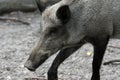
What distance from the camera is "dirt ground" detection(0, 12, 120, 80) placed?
648 cm

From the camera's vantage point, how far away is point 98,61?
19.2ft

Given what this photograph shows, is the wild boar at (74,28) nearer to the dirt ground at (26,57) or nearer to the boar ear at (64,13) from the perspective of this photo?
the boar ear at (64,13)

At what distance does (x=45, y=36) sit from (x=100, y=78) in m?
1.45

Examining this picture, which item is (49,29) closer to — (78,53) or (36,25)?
(78,53)

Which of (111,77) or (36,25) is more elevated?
(111,77)

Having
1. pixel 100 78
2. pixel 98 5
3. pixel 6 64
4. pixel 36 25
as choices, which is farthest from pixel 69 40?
pixel 36 25

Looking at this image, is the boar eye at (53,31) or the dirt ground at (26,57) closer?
the boar eye at (53,31)

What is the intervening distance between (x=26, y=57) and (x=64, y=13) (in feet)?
7.45

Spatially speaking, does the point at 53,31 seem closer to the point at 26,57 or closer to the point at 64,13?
the point at 64,13

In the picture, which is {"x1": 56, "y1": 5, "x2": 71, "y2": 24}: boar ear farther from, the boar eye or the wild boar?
the boar eye

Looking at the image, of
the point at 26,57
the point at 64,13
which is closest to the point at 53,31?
the point at 64,13

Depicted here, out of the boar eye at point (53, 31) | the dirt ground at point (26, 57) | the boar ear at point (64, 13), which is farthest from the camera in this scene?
the dirt ground at point (26, 57)

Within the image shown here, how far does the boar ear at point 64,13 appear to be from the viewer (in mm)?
5195

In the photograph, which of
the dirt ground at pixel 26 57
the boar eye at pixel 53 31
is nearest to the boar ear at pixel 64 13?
the boar eye at pixel 53 31
